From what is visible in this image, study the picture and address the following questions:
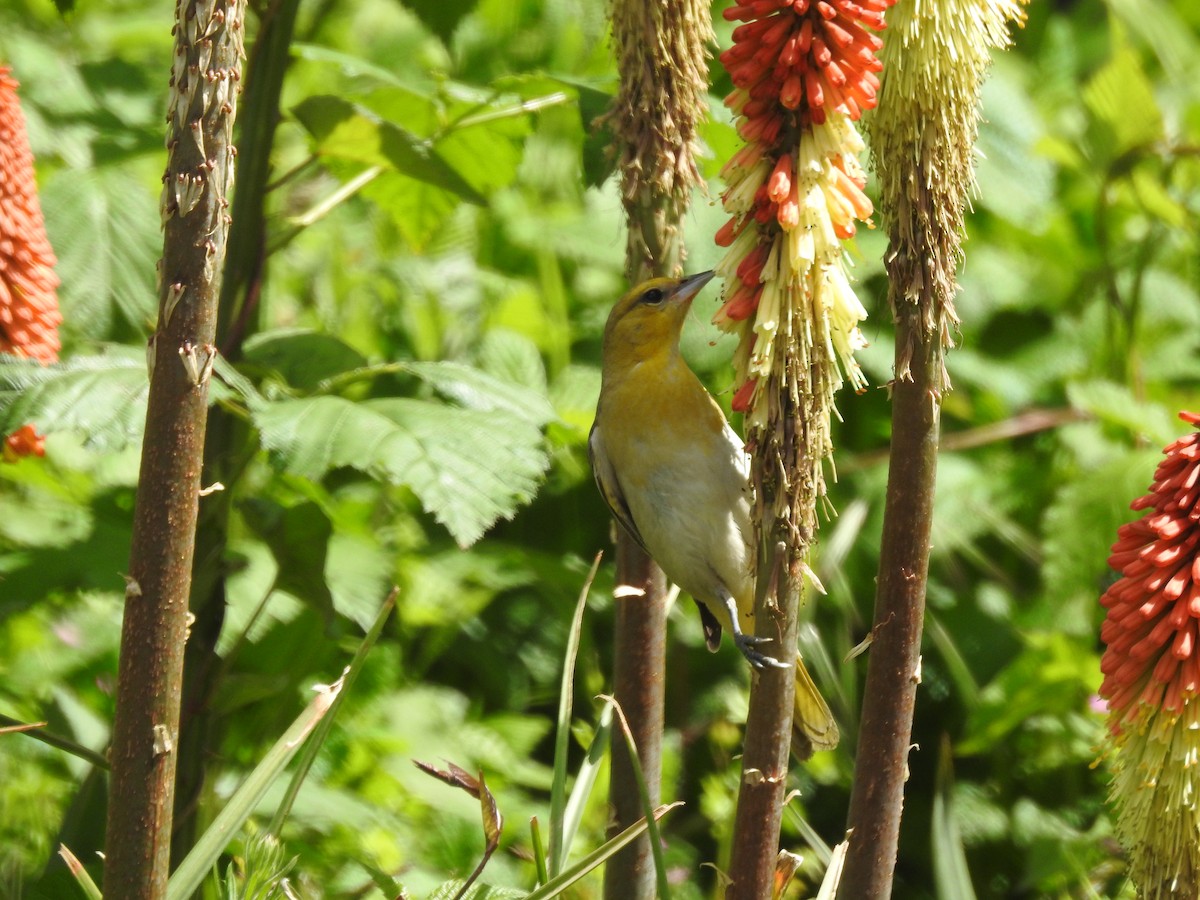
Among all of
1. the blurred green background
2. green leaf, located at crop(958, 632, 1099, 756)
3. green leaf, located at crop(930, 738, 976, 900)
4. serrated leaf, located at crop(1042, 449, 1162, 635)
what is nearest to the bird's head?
the blurred green background

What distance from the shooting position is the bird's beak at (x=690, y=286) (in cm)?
291

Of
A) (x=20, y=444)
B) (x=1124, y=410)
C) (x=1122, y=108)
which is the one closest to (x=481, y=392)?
(x=20, y=444)

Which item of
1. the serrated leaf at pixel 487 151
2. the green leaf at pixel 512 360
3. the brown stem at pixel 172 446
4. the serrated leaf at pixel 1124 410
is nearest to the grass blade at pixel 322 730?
the brown stem at pixel 172 446

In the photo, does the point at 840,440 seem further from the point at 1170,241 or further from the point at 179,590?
the point at 179,590

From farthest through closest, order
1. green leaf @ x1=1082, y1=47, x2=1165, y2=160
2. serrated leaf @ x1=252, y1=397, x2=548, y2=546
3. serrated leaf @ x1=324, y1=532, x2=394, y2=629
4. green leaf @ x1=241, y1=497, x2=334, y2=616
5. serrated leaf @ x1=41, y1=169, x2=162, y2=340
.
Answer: green leaf @ x1=1082, y1=47, x2=1165, y2=160 < serrated leaf @ x1=41, y1=169, x2=162, y2=340 < serrated leaf @ x1=324, y1=532, x2=394, y2=629 < green leaf @ x1=241, y1=497, x2=334, y2=616 < serrated leaf @ x1=252, y1=397, x2=548, y2=546

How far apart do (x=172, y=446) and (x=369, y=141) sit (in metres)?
1.22

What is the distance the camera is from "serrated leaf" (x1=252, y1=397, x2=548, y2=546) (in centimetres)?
239

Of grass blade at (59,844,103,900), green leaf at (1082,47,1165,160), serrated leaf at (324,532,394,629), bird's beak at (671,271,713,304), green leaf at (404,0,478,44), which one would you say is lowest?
grass blade at (59,844,103,900)

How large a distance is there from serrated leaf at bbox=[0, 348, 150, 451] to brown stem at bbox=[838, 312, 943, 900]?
1276mm

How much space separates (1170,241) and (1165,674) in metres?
4.51

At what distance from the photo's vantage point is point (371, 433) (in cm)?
252

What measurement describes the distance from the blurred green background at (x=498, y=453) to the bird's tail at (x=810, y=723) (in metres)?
0.13

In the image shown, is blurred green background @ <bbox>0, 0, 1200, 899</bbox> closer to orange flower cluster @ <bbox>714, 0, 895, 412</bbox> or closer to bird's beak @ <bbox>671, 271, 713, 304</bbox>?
bird's beak @ <bbox>671, 271, 713, 304</bbox>

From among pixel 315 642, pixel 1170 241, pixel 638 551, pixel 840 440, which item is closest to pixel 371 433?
pixel 638 551
